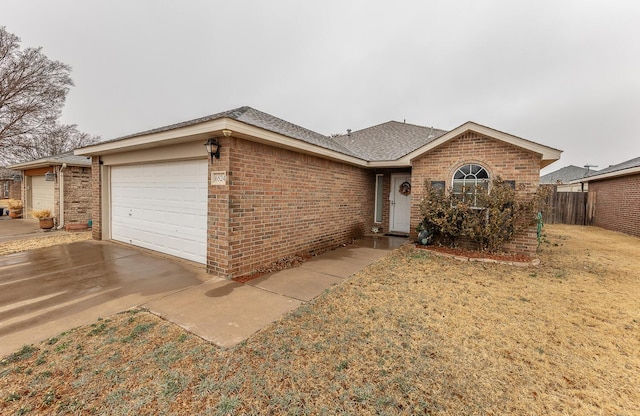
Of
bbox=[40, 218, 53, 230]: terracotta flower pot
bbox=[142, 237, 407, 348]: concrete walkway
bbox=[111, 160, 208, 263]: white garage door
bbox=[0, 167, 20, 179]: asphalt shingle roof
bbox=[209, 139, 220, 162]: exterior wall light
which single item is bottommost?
bbox=[142, 237, 407, 348]: concrete walkway

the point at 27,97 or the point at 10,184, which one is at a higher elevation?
the point at 27,97

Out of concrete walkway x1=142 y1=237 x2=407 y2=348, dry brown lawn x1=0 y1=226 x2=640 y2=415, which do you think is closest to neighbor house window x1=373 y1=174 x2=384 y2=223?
concrete walkway x1=142 y1=237 x2=407 y2=348

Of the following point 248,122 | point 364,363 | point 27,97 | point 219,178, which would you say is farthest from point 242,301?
point 27,97

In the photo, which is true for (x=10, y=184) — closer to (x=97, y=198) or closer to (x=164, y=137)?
(x=97, y=198)

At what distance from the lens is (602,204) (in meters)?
13.0

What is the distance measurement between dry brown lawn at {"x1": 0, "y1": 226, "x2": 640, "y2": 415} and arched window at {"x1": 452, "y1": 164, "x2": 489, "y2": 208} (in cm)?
327

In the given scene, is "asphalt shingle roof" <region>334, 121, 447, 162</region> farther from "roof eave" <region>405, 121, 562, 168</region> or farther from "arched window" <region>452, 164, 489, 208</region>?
"arched window" <region>452, 164, 489, 208</region>

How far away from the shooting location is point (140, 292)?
390 centimetres

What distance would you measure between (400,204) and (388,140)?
3.43m

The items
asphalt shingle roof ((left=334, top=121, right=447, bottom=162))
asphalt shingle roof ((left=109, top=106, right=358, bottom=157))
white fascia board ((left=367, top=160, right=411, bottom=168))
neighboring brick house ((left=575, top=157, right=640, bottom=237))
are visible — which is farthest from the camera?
neighboring brick house ((left=575, top=157, right=640, bottom=237))

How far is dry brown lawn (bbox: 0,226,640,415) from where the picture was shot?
6.18 feet

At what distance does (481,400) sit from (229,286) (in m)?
3.61

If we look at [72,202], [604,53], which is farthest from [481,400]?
[604,53]

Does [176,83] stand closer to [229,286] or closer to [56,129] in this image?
[56,129]
